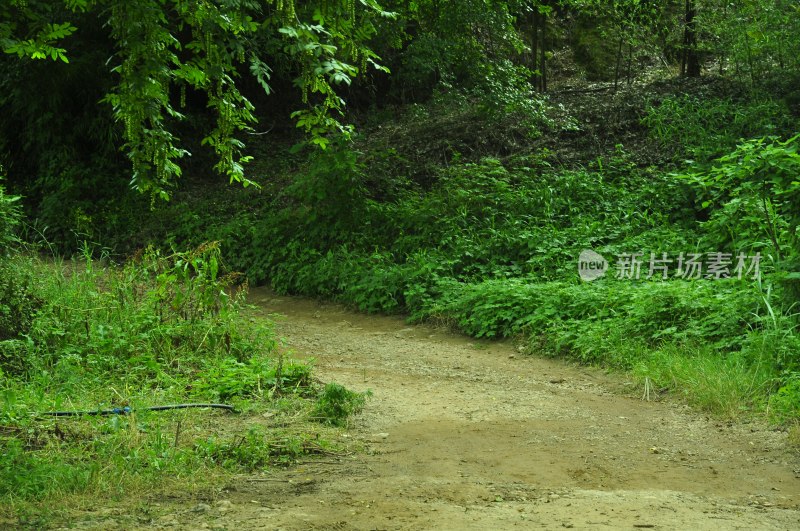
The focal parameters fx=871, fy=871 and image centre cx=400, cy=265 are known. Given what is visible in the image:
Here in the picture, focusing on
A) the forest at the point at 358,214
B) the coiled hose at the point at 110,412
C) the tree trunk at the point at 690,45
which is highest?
the tree trunk at the point at 690,45

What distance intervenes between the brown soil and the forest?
0.29m

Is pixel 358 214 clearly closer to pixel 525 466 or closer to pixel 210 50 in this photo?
pixel 210 50

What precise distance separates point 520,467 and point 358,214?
25.9 feet

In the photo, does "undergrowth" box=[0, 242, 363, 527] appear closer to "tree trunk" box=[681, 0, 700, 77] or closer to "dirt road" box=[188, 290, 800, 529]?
"dirt road" box=[188, 290, 800, 529]

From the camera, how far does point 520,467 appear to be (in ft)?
15.4

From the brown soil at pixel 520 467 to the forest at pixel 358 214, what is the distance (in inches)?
11.4

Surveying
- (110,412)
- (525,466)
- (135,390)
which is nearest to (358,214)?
(135,390)

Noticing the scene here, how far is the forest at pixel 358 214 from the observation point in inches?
194

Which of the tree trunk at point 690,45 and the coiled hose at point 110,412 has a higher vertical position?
the tree trunk at point 690,45

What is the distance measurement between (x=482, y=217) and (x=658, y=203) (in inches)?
89.6

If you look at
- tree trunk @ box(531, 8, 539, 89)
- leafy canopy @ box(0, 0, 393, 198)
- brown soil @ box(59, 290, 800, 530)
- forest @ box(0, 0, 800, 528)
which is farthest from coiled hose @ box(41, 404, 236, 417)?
tree trunk @ box(531, 8, 539, 89)

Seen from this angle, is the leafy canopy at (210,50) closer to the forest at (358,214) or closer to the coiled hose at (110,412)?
the forest at (358,214)

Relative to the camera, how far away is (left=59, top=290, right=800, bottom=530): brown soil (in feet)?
12.7

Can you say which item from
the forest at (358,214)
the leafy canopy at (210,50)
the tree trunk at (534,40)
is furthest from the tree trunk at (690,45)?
the leafy canopy at (210,50)
